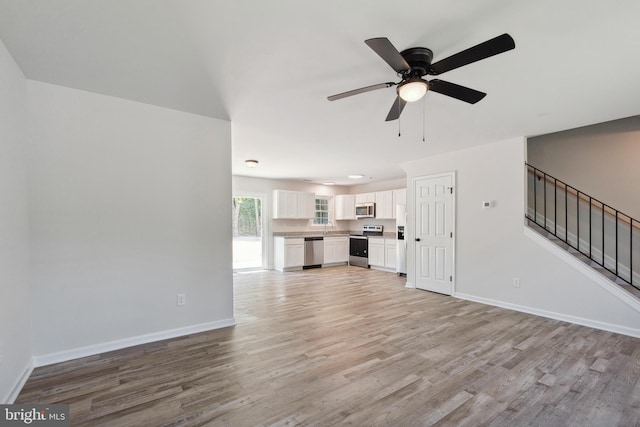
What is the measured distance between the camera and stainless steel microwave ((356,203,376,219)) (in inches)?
310

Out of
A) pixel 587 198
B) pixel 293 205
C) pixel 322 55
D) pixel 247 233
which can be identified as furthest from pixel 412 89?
pixel 247 233

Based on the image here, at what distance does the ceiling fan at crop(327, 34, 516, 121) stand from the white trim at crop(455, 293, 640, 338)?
10.4 ft

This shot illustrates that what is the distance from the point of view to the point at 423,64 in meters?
2.03

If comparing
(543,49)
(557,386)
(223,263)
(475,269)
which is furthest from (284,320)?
(543,49)

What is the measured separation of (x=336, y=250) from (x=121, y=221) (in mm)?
5966

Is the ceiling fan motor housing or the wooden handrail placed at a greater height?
the ceiling fan motor housing

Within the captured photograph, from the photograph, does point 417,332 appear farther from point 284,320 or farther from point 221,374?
point 221,374

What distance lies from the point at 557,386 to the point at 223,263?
3.31 meters

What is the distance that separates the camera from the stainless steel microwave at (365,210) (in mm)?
7871

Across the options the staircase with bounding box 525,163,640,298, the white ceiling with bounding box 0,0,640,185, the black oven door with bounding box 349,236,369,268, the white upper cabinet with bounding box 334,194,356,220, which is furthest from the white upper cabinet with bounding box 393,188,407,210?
the white ceiling with bounding box 0,0,640,185

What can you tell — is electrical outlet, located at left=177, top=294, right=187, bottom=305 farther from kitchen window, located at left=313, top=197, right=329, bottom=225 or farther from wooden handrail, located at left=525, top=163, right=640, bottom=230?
kitchen window, located at left=313, top=197, right=329, bottom=225

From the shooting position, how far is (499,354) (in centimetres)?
270

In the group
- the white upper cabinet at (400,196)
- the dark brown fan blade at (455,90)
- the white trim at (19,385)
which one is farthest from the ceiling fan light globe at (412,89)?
the white upper cabinet at (400,196)

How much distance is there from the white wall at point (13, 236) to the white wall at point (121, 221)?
15cm
